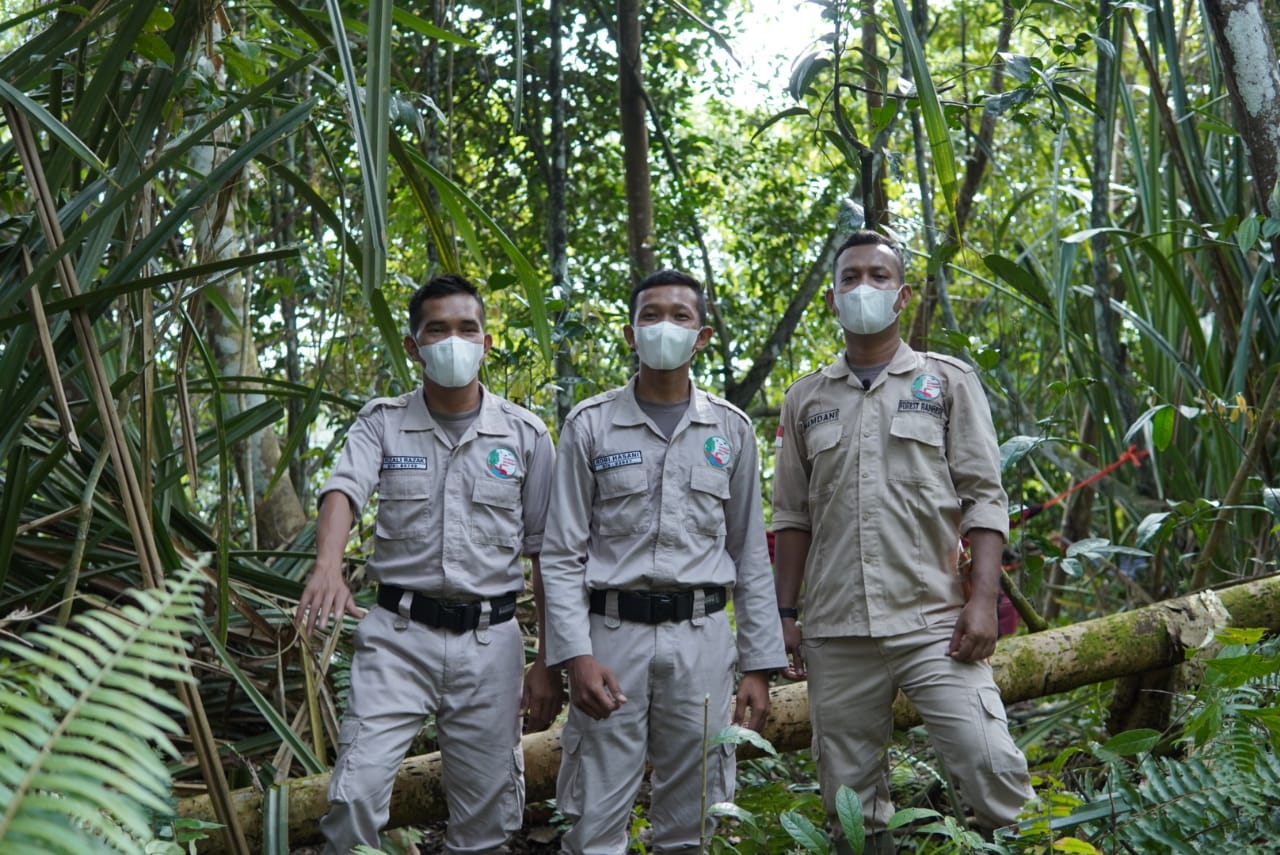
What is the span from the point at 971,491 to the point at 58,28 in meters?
2.07

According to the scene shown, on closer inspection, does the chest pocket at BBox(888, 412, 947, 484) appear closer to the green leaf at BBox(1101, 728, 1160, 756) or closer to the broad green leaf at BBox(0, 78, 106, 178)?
the green leaf at BBox(1101, 728, 1160, 756)

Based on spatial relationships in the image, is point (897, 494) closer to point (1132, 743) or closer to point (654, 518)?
point (654, 518)

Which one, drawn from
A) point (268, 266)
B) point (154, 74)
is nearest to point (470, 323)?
point (154, 74)

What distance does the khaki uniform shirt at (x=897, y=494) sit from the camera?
103 inches

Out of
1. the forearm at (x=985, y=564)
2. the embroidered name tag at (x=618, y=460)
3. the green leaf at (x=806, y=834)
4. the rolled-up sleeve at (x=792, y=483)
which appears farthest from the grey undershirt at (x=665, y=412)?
the green leaf at (x=806, y=834)

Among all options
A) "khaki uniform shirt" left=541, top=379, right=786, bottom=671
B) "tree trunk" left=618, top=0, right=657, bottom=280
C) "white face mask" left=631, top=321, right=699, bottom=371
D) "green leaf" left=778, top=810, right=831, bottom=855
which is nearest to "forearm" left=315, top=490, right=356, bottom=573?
"khaki uniform shirt" left=541, top=379, right=786, bottom=671

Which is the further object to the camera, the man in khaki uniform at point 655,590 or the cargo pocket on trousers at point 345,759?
the man in khaki uniform at point 655,590

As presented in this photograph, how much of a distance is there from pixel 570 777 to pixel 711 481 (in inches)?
28.7

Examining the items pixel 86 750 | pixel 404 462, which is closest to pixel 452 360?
pixel 404 462

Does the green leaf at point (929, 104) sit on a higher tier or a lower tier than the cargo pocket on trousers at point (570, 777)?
higher

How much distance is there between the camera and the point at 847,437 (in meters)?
2.75

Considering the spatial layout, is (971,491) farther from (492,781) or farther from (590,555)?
(492,781)

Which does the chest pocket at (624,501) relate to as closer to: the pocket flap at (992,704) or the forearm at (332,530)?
the forearm at (332,530)

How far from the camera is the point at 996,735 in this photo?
8.03 ft
